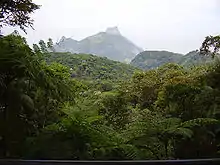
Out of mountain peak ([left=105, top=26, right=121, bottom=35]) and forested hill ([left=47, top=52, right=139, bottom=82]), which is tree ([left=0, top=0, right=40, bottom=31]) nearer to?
forested hill ([left=47, top=52, right=139, bottom=82])

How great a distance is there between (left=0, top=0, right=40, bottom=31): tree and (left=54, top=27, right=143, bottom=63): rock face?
1.39m

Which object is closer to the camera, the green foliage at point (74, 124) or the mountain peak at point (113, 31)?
the green foliage at point (74, 124)

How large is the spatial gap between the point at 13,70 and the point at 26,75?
8 cm

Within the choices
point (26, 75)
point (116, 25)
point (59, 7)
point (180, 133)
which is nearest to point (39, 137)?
point (26, 75)

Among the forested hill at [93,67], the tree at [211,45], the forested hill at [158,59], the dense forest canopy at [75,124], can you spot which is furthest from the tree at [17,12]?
the forested hill at [158,59]

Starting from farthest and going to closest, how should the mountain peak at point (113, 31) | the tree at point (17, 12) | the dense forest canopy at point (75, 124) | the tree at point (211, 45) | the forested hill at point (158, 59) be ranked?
1. the forested hill at point (158, 59)
2. the mountain peak at point (113, 31)
3. the tree at point (211, 45)
4. the tree at point (17, 12)
5. the dense forest canopy at point (75, 124)

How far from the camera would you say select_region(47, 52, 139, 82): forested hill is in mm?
3791

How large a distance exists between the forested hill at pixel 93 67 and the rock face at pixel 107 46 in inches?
3.0

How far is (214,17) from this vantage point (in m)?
3.03

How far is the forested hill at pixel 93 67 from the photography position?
149 inches

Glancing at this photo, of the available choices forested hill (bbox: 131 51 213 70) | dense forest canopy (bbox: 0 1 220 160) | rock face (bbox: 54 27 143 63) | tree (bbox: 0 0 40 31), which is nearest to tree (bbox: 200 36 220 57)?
dense forest canopy (bbox: 0 1 220 160)

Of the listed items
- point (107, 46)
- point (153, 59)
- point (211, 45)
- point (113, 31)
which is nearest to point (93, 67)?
point (107, 46)

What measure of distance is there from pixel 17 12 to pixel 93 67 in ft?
6.91

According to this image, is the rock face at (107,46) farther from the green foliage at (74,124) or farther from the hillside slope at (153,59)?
the green foliage at (74,124)
